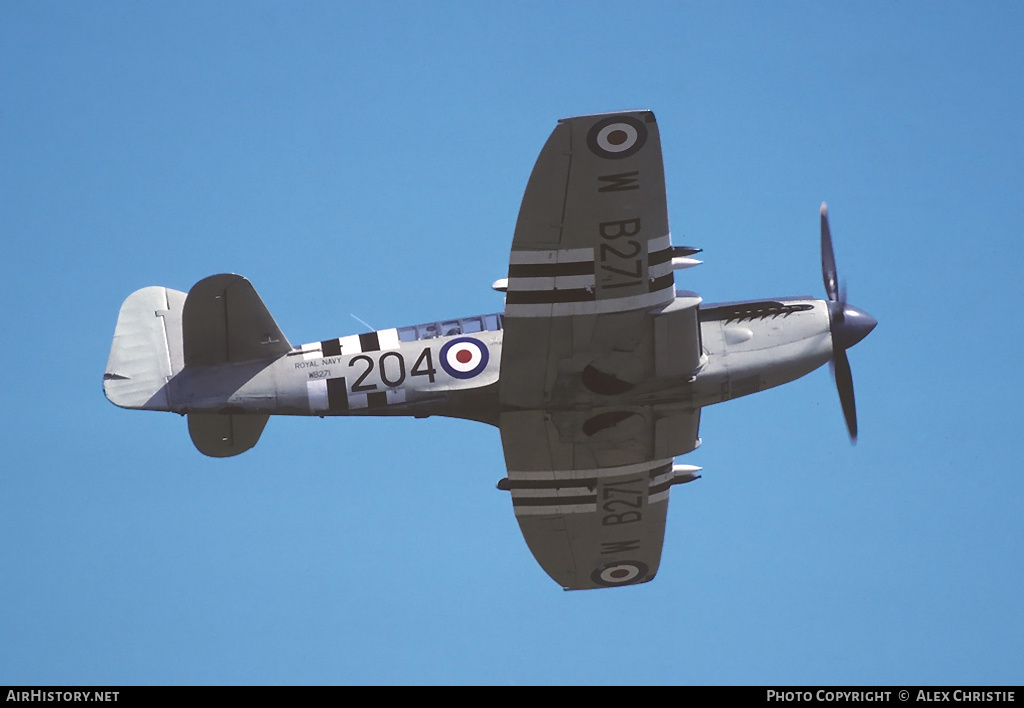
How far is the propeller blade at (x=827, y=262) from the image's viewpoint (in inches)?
682

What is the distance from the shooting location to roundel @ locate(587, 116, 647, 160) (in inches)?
548

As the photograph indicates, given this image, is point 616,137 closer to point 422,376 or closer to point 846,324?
point 422,376

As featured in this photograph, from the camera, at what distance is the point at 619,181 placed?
14.3 metres

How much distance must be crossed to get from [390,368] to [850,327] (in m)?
5.90

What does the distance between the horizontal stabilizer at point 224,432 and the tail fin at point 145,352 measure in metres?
0.70

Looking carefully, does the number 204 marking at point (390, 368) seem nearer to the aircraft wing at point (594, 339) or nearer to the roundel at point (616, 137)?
the aircraft wing at point (594, 339)

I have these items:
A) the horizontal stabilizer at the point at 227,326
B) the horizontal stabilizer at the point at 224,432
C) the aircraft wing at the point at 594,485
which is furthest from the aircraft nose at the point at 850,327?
the horizontal stabilizer at the point at 224,432

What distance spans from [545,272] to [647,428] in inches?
116

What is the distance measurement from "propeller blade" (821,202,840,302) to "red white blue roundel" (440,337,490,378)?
490cm

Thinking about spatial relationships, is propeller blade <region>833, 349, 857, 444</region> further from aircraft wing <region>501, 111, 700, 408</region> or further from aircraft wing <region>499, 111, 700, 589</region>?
aircraft wing <region>501, 111, 700, 408</region>

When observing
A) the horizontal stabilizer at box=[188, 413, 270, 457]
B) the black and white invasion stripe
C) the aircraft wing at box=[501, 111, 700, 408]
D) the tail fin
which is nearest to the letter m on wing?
the aircraft wing at box=[501, 111, 700, 408]

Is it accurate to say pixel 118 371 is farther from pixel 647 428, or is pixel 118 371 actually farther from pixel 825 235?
pixel 825 235

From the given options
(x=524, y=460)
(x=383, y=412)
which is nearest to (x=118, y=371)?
(x=383, y=412)

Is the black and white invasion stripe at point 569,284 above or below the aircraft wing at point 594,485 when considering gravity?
above
